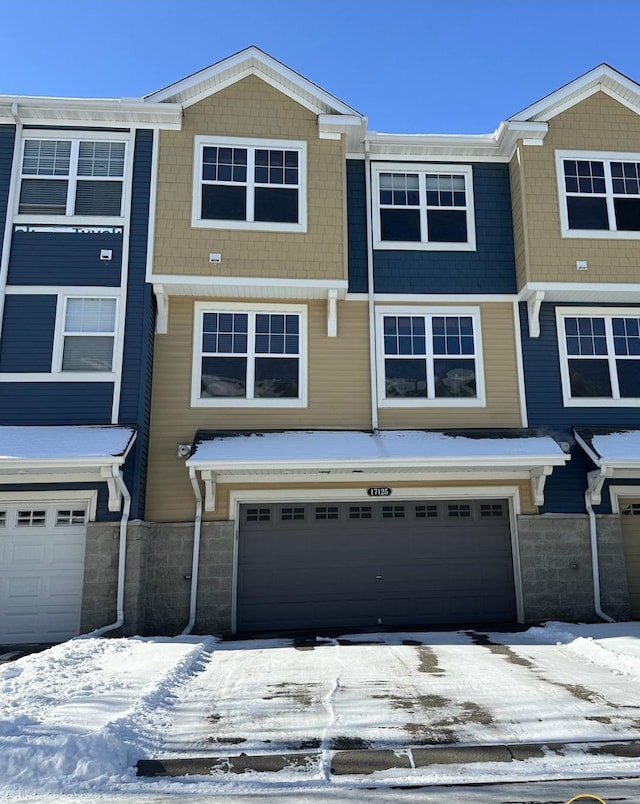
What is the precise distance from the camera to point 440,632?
9.80 meters

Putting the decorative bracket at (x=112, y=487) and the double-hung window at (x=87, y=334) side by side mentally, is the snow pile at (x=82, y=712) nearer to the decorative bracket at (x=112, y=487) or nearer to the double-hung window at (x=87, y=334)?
the decorative bracket at (x=112, y=487)

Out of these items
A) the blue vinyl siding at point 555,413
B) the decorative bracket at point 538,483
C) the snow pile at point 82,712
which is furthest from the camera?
the blue vinyl siding at point 555,413

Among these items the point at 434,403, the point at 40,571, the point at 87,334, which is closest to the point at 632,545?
the point at 434,403

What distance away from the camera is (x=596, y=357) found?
1178 centimetres

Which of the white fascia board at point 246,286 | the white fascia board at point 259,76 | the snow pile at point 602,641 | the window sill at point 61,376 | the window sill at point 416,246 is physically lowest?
the snow pile at point 602,641

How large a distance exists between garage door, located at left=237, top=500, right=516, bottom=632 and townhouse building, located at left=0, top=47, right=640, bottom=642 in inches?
1.5

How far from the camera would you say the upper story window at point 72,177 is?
11.2 meters

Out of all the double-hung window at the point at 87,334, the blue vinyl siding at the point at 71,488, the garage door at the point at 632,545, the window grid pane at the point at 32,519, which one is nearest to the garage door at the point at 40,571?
the window grid pane at the point at 32,519

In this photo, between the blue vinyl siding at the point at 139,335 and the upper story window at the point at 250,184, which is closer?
the blue vinyl siding at the point at 139,335

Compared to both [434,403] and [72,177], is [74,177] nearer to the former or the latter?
[72,177]

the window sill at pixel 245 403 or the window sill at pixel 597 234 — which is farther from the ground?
the window sill at pixel 597 234

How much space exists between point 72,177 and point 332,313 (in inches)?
209

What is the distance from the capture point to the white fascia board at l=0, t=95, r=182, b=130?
36.7 ft

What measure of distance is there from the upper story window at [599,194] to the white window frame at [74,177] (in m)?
8.13
